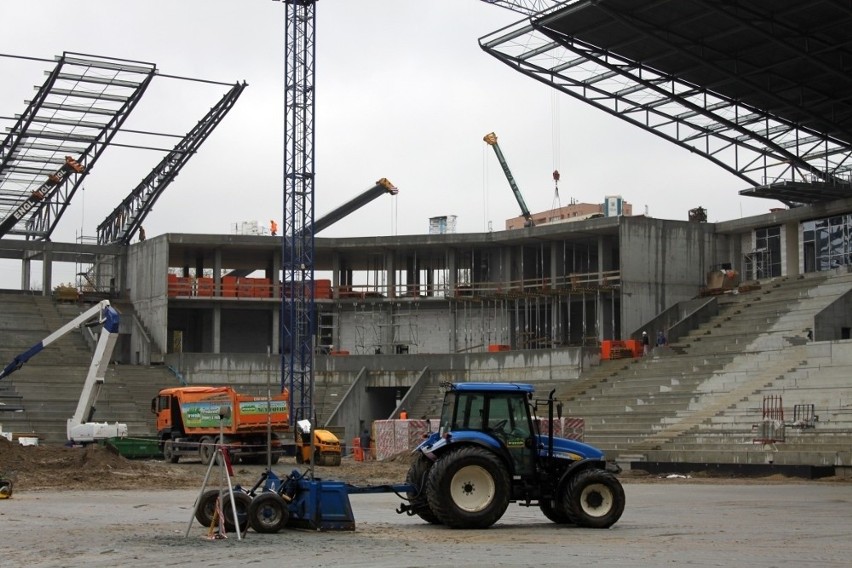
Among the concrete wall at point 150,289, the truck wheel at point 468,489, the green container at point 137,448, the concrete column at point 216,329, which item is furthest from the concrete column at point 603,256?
the truck wheel at point 468,489

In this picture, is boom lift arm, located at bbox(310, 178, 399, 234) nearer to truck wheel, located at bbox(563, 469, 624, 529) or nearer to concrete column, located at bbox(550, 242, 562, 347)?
concrete column, located at bbox(550, 242, 562, 347)

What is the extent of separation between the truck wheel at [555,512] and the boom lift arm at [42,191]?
167ft

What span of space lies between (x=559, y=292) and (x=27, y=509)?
42.1 metres

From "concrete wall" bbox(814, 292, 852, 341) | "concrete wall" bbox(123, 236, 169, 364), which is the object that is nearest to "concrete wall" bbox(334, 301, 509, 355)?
"concrete wall" bbox(123, 236, 169, 364)

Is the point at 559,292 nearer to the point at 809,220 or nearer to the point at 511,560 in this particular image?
the point at 809,220

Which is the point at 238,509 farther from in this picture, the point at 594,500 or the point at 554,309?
the point at 554,309

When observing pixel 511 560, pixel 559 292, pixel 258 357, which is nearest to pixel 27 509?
pixel 511 560

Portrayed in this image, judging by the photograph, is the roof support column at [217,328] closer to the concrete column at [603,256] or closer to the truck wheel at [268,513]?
the concrete column at [603,256]

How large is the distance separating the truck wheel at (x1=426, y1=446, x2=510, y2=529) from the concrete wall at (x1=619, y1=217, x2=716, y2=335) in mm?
40637

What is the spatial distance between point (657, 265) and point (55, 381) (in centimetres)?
2788

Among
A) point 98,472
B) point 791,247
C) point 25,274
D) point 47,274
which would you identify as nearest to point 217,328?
point 47,274

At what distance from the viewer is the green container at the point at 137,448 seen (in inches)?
1656

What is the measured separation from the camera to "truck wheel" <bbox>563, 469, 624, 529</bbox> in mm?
17703

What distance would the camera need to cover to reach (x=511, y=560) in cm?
1349
